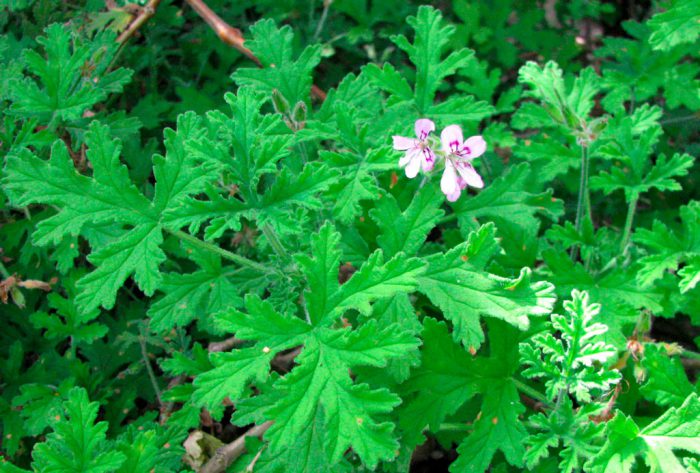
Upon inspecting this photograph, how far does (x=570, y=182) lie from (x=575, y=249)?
24.1 inches

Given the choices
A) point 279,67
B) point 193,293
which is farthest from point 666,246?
point 193,293

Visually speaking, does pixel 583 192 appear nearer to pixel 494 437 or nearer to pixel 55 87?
pixel 494 437

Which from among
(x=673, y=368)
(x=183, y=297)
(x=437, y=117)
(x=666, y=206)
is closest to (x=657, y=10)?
(x=666, y=206)

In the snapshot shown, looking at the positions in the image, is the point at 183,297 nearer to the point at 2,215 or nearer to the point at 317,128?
the point at 317,128

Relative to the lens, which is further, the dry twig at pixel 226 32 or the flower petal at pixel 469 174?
the dry twig at pixel 226 32

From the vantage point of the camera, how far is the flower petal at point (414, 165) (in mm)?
2178

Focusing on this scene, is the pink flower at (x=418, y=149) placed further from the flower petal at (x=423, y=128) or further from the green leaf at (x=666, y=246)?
the green leaf at (x=666, y=246)

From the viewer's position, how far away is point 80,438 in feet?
7.07

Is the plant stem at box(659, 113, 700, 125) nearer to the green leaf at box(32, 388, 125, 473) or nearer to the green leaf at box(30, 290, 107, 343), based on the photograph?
the green leaf at box(30, 290, 107, 343)

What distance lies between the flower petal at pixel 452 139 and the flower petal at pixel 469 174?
0.05 metres

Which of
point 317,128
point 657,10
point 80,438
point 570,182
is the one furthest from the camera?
point 657,10

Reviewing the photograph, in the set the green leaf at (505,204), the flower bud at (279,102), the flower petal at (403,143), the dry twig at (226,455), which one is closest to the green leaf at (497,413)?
the green leaf at (505,204)

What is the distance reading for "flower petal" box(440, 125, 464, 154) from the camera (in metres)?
2.24

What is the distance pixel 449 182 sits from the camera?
2.19m
